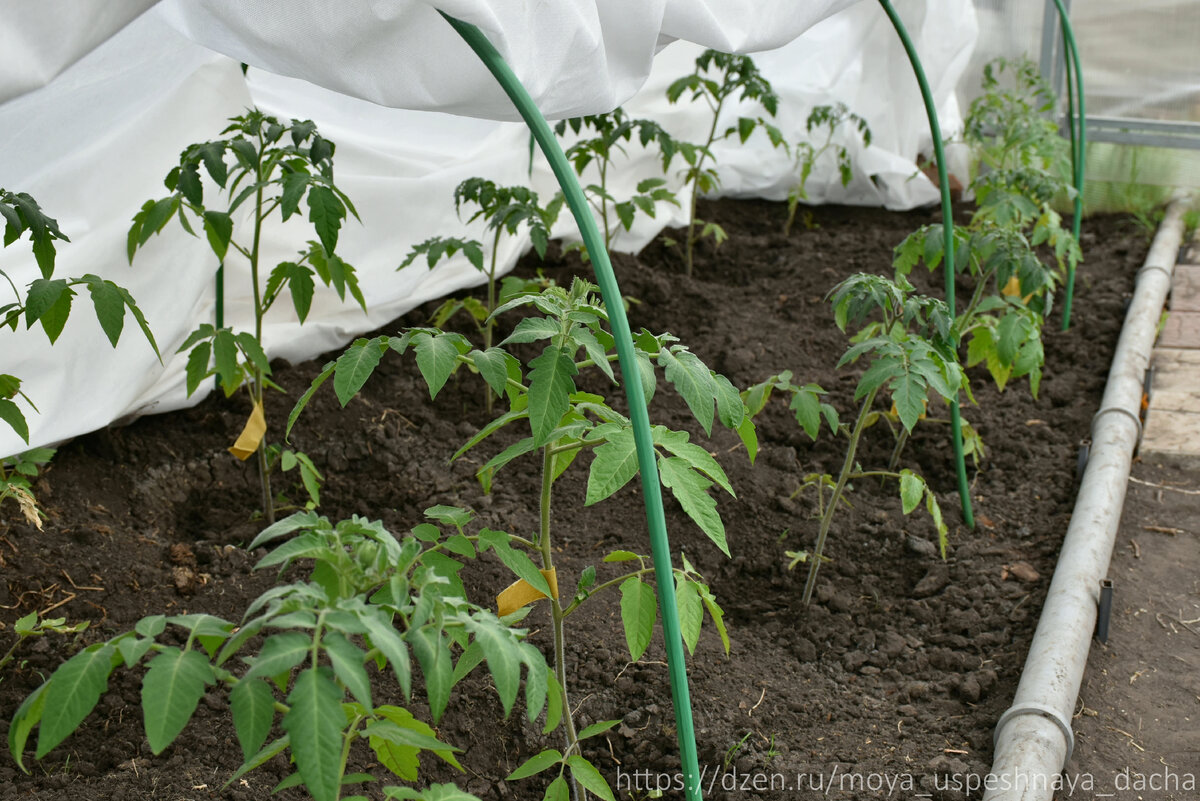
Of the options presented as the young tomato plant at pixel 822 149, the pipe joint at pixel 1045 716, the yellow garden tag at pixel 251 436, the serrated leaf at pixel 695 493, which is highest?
the young tomato plant at pixel 822 149

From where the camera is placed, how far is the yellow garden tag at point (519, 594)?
61.0 inches

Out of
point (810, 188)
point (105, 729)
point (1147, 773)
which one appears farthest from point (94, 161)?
point (810, 188)

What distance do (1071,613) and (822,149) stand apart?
2847 mm

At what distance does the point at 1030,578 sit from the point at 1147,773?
0.59 m

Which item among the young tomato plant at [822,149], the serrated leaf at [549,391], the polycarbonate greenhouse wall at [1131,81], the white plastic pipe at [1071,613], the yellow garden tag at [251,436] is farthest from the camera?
the polycarbonate greenhouse wall at [1131,81]

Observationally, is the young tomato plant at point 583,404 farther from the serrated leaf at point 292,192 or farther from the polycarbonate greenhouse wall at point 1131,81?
the polycarbonate greenhouse wall at point 1131,81

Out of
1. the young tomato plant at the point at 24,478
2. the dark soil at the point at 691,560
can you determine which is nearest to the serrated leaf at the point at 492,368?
the dark soil at the point at 691,560

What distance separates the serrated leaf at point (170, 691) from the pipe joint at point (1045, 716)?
1588 millimetres

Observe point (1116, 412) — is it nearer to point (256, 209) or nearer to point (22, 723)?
point (256, 209)

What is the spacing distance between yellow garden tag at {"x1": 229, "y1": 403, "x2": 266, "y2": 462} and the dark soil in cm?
24

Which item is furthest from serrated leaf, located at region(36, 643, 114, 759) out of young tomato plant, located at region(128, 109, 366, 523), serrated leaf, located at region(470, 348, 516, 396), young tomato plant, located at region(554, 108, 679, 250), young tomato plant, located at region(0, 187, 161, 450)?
young tomato plant, located at region(554, 108, 679, 250)

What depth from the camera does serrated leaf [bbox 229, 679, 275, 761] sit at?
968 mm

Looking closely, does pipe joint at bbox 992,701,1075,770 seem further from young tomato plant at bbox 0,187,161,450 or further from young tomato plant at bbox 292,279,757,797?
young tomato plant at bbox 0,187,161,450

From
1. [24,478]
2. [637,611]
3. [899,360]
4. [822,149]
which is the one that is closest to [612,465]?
[637,611]
